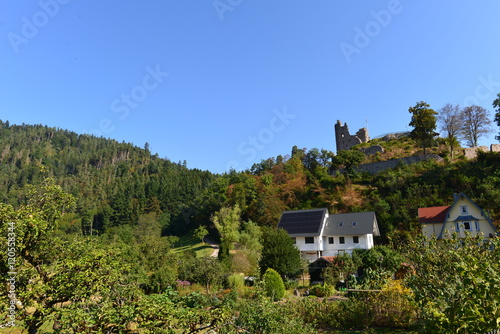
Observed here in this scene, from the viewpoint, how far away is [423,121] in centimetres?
4903

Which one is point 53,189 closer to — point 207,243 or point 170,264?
point 170,264

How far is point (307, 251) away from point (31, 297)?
117 feet

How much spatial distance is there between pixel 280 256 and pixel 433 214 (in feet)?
70.6

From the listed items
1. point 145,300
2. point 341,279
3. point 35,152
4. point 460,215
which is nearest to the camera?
point 145,300

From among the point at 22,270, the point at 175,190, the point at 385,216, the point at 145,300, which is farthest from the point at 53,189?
the point at 175,190

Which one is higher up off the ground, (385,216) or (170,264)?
(385,216)

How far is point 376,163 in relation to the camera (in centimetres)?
5647

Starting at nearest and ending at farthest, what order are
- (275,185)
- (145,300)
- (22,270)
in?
1. (145,300)
2. (22,270)
3. (275,185)

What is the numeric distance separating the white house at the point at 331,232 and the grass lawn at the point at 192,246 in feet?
61.9

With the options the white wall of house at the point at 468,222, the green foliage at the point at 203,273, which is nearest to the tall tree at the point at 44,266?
the green foliage at the point at 203,273

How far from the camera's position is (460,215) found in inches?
1329

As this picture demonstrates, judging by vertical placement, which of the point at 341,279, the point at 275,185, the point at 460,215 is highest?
the point at 275,185

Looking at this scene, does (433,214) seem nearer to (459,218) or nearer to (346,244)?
(459,218)

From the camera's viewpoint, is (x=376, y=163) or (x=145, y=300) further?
(x=376, y=163)
